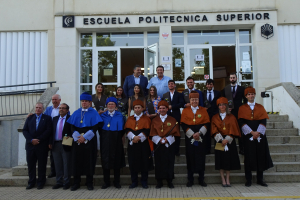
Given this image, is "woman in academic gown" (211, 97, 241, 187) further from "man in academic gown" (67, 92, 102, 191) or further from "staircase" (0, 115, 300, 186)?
"man in academic gown" (67, 92, 102, 191)

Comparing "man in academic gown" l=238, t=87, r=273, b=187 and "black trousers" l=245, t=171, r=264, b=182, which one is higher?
"man in academic gown" l=238, t=87, r=273, b=187

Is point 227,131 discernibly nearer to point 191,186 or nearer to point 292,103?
point 191,186

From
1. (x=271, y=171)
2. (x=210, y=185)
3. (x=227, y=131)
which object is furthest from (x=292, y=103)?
(x=210, y=185)

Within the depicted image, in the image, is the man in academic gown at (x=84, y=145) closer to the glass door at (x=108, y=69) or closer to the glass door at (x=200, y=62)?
the glass door at (x=108, y=69)

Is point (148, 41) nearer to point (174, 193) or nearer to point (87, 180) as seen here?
point (87, 180)

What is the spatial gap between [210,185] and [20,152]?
194 inches

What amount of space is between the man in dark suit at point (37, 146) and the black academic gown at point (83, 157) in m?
0.79

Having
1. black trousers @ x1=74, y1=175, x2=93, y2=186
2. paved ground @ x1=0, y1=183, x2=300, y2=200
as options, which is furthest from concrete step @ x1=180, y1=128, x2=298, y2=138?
black trousers @ x1=74, y1=175, x2=93, y2=186

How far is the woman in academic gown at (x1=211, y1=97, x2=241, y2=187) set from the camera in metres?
5.94

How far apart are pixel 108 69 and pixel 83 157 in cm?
602

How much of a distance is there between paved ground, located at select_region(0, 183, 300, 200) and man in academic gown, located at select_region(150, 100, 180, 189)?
0.30m

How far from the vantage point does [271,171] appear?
6.61 meters

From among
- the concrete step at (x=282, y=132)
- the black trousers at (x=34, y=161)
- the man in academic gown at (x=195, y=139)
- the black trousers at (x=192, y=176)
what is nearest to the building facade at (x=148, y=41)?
the concrete step at (x=282, y=132)

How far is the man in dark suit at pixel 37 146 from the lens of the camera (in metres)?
6.23
